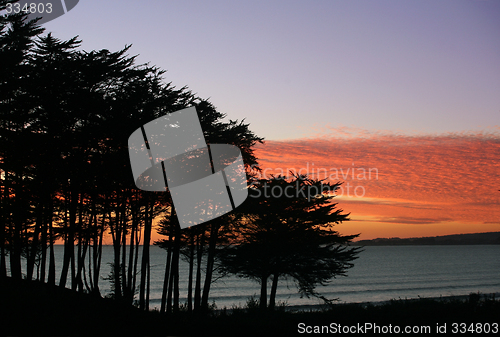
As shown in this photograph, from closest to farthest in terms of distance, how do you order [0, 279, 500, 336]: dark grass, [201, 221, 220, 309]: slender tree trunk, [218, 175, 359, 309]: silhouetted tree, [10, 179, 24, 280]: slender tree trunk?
[0, 279, 500, 336]: dark grass
[10, 179, 24, 280]: slender tree trunk
[201, 221, 220, 309]: slender tree trunk
[218, 175, 359, 309]: silhouetted tree

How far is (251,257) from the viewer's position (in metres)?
26.4

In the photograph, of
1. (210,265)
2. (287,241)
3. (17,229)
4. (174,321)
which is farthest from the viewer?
(287,241)

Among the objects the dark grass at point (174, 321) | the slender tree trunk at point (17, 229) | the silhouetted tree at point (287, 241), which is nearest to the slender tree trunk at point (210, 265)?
the silhouetted tree at point (287, 241)

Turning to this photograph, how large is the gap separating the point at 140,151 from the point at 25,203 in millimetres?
6831

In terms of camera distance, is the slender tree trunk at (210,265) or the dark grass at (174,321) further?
the slender tree trunk at (210,265)

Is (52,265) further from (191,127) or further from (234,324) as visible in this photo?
(234,324)

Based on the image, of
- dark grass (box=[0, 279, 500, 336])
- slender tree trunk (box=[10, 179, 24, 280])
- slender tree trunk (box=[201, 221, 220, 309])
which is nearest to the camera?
dark grass (box=[0, 279, 500, 336])

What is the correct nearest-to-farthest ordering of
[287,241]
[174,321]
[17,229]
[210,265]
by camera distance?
1. [174,321]
2. [17,229]
3. [210,265]
4. [287,241]

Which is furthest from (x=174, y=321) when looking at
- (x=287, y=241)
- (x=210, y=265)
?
(x=287, y=241)

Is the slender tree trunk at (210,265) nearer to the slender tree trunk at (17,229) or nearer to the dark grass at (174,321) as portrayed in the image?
the dark grass at (174,321)

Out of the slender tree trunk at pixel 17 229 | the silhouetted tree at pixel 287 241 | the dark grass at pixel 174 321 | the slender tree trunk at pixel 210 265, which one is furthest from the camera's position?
the silhouetted tree at pixel 287 241

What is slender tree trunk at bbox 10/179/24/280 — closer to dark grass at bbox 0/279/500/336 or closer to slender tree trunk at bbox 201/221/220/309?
dark grass at bbox 0/279/500/336

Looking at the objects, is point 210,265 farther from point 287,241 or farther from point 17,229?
point 17,229

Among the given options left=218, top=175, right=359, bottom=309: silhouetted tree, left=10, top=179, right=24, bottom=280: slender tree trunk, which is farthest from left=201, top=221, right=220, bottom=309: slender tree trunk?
left=10, top=179, right=24, bottom=280: slender tree trunk
